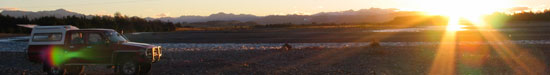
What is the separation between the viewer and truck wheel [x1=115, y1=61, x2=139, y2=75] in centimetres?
1056

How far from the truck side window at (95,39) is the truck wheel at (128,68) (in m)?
0.59

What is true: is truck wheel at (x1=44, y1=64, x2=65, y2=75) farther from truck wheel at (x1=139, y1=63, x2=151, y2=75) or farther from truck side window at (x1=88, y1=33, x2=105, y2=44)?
truck wheel at (x1=139, y1=63, x2=151, y2=75)

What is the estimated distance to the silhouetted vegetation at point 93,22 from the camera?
60.1 meters

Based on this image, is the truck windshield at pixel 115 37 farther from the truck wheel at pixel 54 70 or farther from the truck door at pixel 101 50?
the truck wheel at pixel 54 70

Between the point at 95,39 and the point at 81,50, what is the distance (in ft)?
1.68

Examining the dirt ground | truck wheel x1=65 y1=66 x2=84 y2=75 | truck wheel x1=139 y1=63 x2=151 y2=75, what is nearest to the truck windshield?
truck wheel x1=139 y1=63 x2=151 y2=75

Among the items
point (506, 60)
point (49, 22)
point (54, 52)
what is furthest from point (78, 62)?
point (49, 22)

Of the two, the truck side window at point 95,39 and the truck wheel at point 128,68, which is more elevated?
the truck side window at point 95,39

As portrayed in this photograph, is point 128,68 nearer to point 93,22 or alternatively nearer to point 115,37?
point 115,37

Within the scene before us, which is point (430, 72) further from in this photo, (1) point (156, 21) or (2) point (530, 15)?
(1) point (156, 21)

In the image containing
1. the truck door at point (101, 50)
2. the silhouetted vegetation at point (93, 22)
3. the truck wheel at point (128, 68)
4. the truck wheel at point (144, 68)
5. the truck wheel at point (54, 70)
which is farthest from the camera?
the silhouetted vegetation at point (93, 22)

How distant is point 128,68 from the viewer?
1064 cm

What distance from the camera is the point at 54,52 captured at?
10.5 meters

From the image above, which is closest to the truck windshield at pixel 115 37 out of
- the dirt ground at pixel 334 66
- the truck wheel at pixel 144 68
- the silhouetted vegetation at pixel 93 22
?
the truck wheel at pixel 144 68
